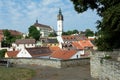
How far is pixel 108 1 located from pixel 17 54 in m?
42.8

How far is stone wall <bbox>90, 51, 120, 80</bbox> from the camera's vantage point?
19003mm

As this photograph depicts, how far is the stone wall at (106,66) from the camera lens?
62.3 ft

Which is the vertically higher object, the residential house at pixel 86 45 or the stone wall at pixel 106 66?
the residential house at pixel 86 45

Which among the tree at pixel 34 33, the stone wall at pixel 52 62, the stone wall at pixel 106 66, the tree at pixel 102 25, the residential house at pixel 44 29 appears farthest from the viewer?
the residential house at pixel 44 29

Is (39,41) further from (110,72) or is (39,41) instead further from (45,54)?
(110,72)

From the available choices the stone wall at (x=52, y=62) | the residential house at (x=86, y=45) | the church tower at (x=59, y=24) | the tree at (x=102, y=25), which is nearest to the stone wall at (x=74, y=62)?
the stone wall at (x=52, y=62)

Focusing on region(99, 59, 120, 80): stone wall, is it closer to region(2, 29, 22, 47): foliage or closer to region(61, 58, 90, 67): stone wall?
region(61, 58, 90, 67): stone wall

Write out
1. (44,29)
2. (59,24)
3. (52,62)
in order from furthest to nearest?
(44,29), (59,24), (52,62)

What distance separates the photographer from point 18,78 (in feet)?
92.6

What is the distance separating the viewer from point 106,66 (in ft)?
68.7

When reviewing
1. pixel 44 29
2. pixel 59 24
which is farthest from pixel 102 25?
pixel 44 29

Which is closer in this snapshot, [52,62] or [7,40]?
[52,62]

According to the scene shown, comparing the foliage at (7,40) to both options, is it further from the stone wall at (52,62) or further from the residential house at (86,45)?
the stone wall at (52,62)

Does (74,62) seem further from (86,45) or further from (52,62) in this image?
(86,45)
